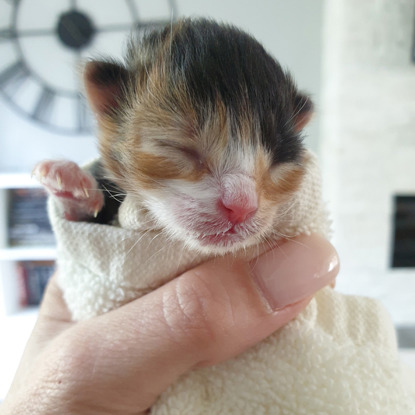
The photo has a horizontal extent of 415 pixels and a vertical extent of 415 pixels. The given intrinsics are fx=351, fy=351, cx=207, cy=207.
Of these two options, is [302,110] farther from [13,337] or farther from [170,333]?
[13,337]

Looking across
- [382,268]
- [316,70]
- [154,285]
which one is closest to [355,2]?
[316,70]

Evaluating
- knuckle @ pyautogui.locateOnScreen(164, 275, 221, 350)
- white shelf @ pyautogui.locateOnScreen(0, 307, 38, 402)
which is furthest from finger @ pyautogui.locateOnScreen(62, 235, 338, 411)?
white shelf @ pyautogui.locateOnScreen(0, 307, 38, 402)

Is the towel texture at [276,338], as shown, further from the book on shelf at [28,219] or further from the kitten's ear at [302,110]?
the book on shelf at [28,219]

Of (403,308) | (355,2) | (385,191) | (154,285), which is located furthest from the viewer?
(403,308)

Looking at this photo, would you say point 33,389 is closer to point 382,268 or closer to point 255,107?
point 255,107

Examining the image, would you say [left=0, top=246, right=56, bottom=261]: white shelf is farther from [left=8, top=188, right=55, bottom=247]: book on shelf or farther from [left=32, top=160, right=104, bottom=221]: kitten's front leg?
[left=32, top=160, right=104, bottom=221]: kitten's front leg

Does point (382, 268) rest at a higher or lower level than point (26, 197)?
lower

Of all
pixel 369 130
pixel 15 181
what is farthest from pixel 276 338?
pixel 15 181
